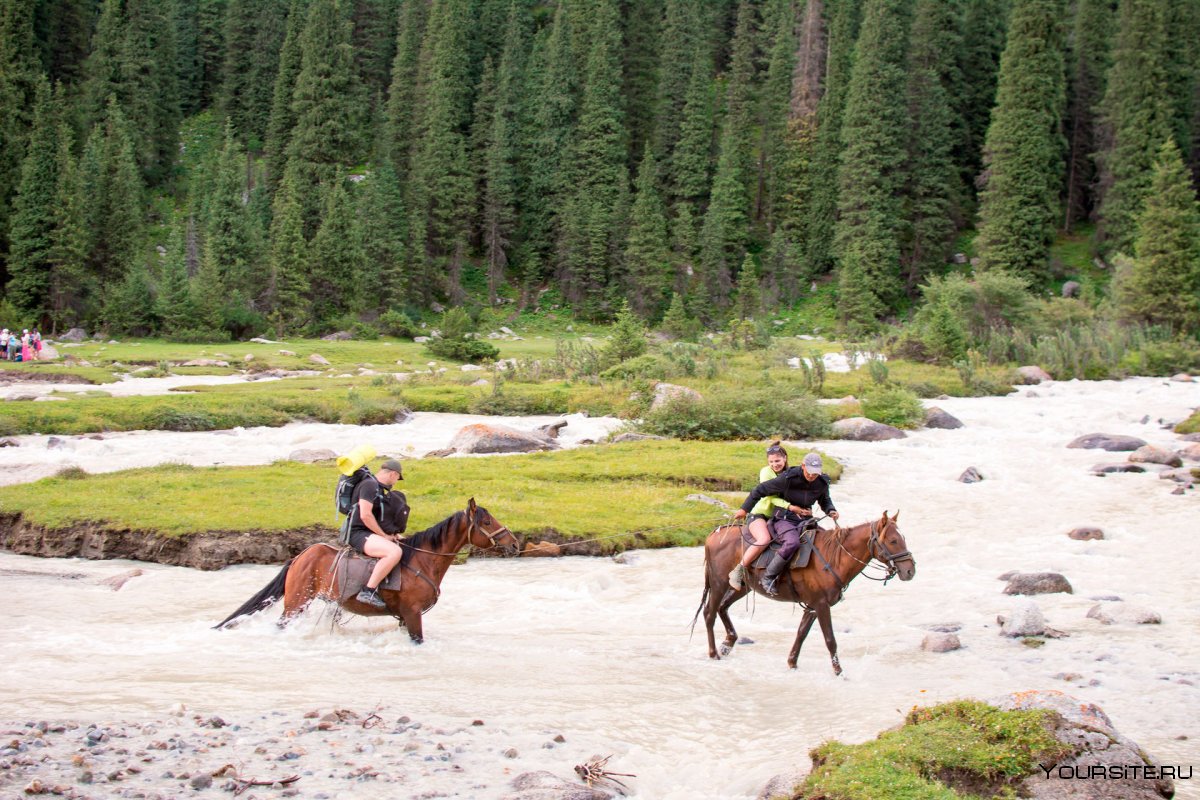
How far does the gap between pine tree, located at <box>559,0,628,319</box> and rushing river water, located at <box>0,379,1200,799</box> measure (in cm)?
5529

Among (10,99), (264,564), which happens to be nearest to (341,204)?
(10,99)

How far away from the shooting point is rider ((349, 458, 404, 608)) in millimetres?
10938

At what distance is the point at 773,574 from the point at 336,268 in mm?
53417

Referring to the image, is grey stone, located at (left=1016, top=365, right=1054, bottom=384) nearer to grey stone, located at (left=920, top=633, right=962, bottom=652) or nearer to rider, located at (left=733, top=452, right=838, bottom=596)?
grey stone, located at (left=920, top=633, right=962, bottom=652)

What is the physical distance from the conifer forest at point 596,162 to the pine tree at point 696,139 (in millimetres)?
213

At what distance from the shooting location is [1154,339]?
4300 cm

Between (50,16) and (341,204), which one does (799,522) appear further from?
(50,16)

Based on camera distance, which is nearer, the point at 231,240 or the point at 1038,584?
the point at 1038,584

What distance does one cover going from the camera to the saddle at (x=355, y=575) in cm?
1102

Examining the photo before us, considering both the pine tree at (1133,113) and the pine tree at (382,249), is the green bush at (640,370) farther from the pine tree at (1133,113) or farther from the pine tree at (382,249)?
the pine tree at (1133,113)

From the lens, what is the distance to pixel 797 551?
1091 cm

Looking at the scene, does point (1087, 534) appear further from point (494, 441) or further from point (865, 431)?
point (494, 441)

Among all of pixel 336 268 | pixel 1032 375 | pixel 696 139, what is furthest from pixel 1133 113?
pixel 336 268

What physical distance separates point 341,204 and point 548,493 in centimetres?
4825
